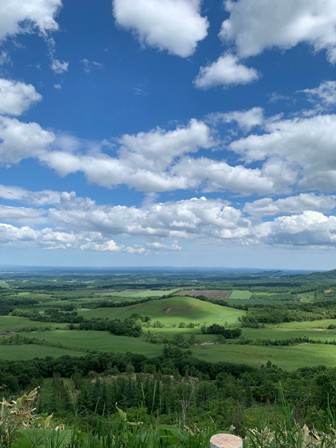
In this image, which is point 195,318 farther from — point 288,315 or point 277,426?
point 277,426

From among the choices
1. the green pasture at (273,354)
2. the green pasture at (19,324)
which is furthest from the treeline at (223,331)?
the green pasture at (19,324)

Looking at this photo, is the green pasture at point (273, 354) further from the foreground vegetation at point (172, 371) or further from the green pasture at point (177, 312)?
the green pasture at point (177, 312)

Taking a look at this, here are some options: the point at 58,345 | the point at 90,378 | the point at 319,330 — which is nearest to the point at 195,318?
the point at 319,330

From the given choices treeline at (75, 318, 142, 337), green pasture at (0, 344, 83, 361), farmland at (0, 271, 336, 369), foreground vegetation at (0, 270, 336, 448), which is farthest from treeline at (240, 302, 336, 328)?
green pasture at (0, 344, 83, 361)

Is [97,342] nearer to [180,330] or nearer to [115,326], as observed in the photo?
[115,326]

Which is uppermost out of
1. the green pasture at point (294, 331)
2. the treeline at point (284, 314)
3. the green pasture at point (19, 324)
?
the treeline at point (284, 314)

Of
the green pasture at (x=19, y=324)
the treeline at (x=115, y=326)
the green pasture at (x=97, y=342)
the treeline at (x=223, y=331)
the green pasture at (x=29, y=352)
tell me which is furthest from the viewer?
the green pasture at (x=19, y=324)
